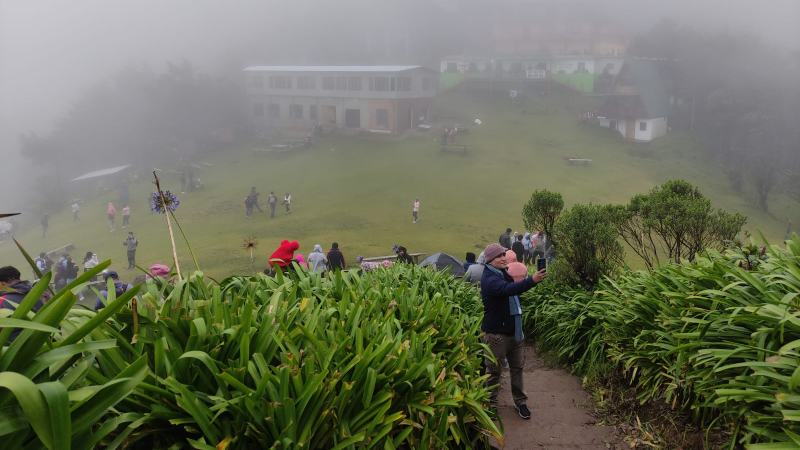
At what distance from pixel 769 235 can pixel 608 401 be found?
3041 cm

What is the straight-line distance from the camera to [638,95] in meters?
49.5

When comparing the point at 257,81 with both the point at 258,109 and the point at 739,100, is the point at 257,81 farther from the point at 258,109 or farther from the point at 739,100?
the point at 739,100

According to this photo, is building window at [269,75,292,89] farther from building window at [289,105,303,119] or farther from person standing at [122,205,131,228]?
person standing at [122,205,131,228]

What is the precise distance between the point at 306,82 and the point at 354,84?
5.26 m

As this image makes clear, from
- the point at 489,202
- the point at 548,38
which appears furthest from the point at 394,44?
the point at 489,202

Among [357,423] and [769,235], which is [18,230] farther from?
[769,235]

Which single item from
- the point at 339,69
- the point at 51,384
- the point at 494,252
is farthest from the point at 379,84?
the point at 51,384

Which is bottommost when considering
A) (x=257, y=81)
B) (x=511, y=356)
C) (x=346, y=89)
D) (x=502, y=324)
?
(x=511, y=356)

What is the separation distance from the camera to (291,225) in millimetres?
27000

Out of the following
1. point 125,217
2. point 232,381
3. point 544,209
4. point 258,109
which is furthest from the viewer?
point 258,109

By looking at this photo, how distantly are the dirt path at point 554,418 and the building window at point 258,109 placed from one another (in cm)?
5047

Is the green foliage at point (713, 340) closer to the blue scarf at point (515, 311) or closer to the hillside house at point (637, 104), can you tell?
the blue scarf at point (515, 311)

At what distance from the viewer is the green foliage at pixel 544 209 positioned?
9438 millimetres

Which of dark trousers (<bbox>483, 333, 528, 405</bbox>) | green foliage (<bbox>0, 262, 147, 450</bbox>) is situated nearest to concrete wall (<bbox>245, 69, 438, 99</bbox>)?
dark trousers (<bbox>483, 333, 528, 405</bbox>)
